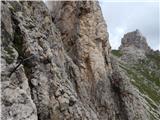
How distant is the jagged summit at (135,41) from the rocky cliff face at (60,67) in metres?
131

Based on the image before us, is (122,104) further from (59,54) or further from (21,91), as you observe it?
(21,91)

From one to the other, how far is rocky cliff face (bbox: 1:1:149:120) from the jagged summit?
130828 millimetres

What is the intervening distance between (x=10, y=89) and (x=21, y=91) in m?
0.70

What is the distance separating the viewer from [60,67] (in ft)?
107

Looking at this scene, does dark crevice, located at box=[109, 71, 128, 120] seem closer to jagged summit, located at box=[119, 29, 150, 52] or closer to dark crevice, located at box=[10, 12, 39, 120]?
dark crevice, located at box=[10, 12, 39, 120]

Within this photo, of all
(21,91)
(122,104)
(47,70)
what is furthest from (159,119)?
(21,91)

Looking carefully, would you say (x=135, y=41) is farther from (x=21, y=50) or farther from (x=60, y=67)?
(x=21, y=50)

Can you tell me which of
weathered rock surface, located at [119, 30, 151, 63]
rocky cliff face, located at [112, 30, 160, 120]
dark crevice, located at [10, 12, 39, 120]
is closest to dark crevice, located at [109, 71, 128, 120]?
dark crevice, located at [10, 12, 39, 120]

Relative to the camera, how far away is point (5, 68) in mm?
24141

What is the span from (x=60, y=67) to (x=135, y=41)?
148m

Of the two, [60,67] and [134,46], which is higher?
[134,46]

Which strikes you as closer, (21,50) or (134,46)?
(21,50)

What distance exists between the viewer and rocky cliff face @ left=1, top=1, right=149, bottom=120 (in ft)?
80.8

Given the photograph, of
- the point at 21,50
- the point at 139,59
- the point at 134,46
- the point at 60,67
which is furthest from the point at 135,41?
the point at 21,50
